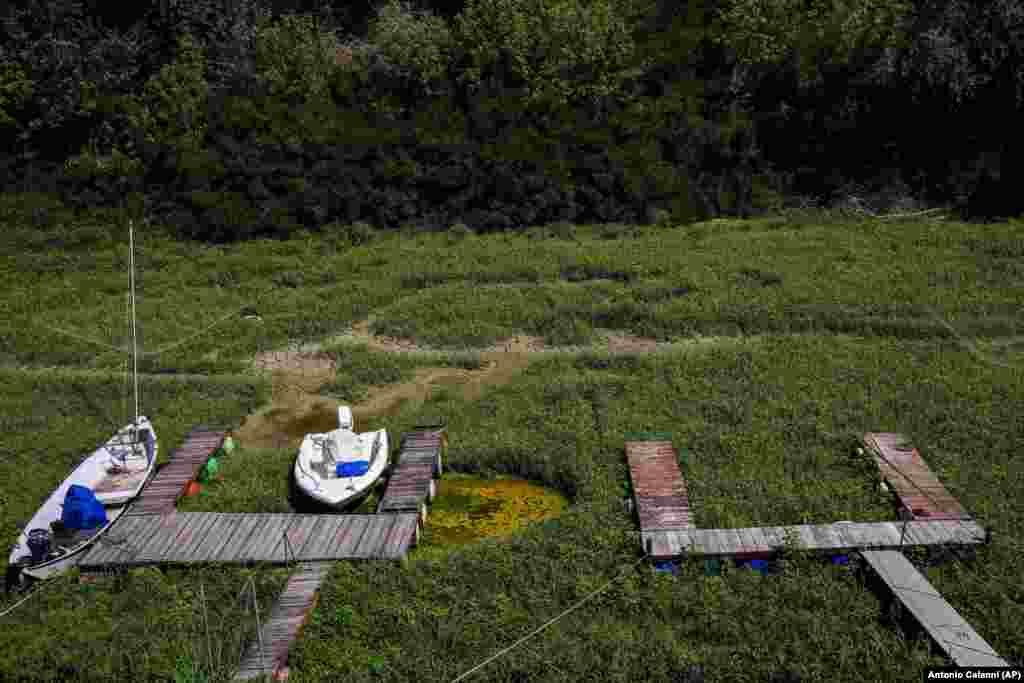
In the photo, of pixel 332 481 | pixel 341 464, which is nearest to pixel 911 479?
pixel 341 464

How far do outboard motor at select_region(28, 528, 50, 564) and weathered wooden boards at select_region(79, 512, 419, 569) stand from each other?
2.06 feet

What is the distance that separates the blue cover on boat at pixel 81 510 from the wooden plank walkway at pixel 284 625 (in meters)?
4.03

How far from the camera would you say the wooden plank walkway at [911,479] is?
15.4 m

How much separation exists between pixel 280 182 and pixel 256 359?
11978 mm

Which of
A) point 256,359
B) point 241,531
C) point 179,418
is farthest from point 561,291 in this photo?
point 241,531

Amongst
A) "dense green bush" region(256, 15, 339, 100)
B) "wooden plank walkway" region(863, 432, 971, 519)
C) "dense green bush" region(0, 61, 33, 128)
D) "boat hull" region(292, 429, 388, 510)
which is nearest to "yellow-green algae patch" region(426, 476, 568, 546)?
"boat hull" region(292, 429, 388, 510)

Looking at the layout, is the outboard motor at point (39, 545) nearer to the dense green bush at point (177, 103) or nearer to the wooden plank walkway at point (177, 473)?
the wooden plank walkway at point (177, 473)

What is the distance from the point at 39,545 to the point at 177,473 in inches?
126

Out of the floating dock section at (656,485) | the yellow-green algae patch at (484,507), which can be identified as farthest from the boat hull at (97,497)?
the floating dock section at (656,485)

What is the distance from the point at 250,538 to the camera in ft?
51.1

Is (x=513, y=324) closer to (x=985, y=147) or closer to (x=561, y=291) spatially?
(x=561, y=291)

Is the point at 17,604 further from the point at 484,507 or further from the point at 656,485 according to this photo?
the point at 656,485

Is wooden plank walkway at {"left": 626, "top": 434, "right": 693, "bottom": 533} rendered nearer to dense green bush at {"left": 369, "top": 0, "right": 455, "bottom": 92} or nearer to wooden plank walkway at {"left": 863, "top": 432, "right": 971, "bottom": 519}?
wooden plank walkway at {"left": 863, "top": 432, "right": 971, "bottom": 519}

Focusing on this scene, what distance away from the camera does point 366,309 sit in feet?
84.9
